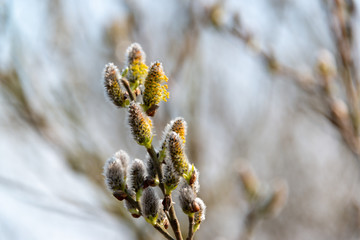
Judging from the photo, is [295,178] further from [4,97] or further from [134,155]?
[4,97]

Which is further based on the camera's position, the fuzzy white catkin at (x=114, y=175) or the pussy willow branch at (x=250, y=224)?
the pussy willow branch at (x=250, y=224)

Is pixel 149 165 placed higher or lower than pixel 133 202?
higher

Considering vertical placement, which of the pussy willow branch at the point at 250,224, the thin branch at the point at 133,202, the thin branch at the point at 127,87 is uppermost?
the pussy willow branch at the point at 250,224

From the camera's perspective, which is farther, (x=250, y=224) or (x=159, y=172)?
(x=250, y=224)

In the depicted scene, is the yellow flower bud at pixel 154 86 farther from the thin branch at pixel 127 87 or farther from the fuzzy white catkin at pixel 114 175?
the fuzzy white catkin at pixel 114 175

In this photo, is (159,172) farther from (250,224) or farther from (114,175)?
(250,224)

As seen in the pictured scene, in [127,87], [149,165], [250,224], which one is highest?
[250,224]

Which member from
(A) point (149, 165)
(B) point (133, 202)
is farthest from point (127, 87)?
(B) point (133, 202)

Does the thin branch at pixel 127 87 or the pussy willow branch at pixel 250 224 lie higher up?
the pussy willow branch at pixel 250 224

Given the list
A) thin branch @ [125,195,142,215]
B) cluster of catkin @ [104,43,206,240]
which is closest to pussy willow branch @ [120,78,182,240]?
cluster of catkin @ [104,43,206,240]

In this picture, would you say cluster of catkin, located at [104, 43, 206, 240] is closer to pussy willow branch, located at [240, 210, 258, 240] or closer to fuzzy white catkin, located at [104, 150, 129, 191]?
fuzzy white catkin, located at [104, 150, 129, 191]

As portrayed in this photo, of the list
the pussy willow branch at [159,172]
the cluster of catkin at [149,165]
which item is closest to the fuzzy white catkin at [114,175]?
the cluster of catkin at [149,165]
